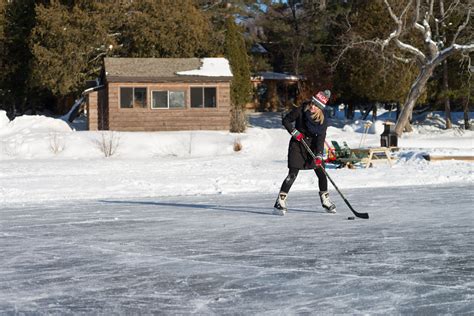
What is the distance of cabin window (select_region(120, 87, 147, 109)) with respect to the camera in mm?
34969

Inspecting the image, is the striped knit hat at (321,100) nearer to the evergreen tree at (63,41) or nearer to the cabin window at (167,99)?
the cabin window at (167,99)

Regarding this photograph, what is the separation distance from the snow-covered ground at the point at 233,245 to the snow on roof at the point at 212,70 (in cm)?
1734

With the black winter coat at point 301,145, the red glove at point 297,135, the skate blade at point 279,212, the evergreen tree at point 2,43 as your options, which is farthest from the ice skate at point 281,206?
the evergreen tree at point 2,43

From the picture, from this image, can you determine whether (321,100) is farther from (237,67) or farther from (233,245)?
(237,67)

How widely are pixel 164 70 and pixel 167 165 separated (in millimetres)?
13857

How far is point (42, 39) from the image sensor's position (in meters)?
43.1

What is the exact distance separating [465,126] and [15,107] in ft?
98.3

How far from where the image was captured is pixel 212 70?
118ft

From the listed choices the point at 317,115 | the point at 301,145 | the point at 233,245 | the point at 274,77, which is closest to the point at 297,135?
the point at 301,145

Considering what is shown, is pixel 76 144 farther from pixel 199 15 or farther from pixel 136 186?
pixel 199 15

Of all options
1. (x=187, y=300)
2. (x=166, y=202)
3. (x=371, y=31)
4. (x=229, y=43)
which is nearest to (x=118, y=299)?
(x=187, y=300)

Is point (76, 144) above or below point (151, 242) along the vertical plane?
below

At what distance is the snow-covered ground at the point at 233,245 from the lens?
553 centimetres

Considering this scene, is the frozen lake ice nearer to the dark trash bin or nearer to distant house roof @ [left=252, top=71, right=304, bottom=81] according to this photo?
the dark trash bin
